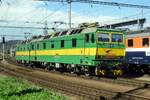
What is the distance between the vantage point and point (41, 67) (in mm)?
37500

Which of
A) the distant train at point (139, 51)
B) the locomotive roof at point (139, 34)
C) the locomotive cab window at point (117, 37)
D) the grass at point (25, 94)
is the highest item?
the locomotive roof at point (139, 34)

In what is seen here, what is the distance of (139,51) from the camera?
25.5m

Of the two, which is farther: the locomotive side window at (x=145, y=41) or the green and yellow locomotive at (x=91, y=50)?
the locomotive side window at (x=145, y=41)

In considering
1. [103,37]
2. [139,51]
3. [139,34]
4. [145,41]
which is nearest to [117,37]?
[103,37]

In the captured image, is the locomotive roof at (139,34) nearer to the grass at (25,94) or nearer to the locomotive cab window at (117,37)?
the locomotive cab window at (117,37)

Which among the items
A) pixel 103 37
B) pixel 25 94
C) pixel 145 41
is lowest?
pixel 25 94

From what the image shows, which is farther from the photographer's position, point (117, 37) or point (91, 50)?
point (117, 37)

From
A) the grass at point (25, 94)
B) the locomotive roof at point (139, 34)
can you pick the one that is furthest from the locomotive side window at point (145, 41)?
the grass at point (25, 94)

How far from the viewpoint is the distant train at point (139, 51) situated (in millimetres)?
24641

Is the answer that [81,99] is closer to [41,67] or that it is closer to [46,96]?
[46,96]

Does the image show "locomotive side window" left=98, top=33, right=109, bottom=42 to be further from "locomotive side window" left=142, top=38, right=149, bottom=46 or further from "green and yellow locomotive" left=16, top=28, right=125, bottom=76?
"locomotive side window" left=142, top=38, right=149, bottom=46

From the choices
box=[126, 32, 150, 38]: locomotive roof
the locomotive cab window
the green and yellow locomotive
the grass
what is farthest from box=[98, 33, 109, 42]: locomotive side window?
the grass

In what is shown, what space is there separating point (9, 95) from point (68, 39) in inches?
441

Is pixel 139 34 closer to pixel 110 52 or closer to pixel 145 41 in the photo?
pixel 145 41
